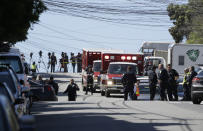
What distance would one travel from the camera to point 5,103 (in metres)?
6.75

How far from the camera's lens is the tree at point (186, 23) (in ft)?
247

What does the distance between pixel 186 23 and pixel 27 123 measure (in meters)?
76.0

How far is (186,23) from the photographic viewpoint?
8156 centimetres

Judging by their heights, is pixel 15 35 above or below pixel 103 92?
above

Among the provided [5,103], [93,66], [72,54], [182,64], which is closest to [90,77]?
[93,66]

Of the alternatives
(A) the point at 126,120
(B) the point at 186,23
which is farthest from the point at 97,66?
(B) the point at 186,23

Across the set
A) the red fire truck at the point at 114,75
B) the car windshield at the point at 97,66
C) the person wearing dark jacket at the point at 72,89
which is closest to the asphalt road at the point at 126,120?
the person wearing dark jacket at the point at 72,89

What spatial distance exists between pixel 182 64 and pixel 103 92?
5.78 metres

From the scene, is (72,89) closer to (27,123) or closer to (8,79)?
(8,79)

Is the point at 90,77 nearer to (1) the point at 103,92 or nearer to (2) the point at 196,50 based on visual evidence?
(1) the point at 103,92

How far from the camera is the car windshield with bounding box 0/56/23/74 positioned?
66.4 feet

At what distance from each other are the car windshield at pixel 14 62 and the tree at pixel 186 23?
5475cm

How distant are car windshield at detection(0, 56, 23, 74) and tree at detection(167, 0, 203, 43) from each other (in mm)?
54755

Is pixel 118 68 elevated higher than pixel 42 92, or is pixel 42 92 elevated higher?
pixel 118 68
